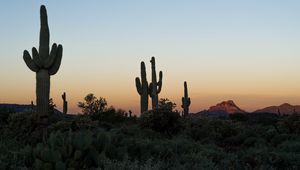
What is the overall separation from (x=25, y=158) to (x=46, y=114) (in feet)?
32.1

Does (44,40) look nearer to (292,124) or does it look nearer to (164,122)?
(164,122)

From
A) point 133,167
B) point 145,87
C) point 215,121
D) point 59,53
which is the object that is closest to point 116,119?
point 145,87

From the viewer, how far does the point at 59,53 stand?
20969 millimetres

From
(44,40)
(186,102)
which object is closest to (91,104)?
(186,102)

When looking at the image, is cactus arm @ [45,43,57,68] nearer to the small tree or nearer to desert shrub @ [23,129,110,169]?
desert shrub @ [23,129,110,169]

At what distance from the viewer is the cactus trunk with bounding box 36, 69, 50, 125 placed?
65.7 ft

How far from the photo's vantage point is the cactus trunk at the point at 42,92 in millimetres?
20016

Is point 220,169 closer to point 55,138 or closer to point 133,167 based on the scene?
point 133,167

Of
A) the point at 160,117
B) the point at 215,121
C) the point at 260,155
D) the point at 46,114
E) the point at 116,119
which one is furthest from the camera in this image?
the point at 116,119

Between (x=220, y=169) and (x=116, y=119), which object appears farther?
(x=116, y=119)

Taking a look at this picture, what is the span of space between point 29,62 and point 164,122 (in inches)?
297

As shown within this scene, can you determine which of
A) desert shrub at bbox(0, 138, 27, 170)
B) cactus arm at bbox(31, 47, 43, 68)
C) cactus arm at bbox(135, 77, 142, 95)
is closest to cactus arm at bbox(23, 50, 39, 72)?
cactus arm at bbox(31, 47, 43, 68)

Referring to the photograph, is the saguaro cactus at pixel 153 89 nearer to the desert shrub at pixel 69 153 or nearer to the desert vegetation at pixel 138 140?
the desert vegetation at pixel 138 140

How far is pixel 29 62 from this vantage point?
69.1 ft
